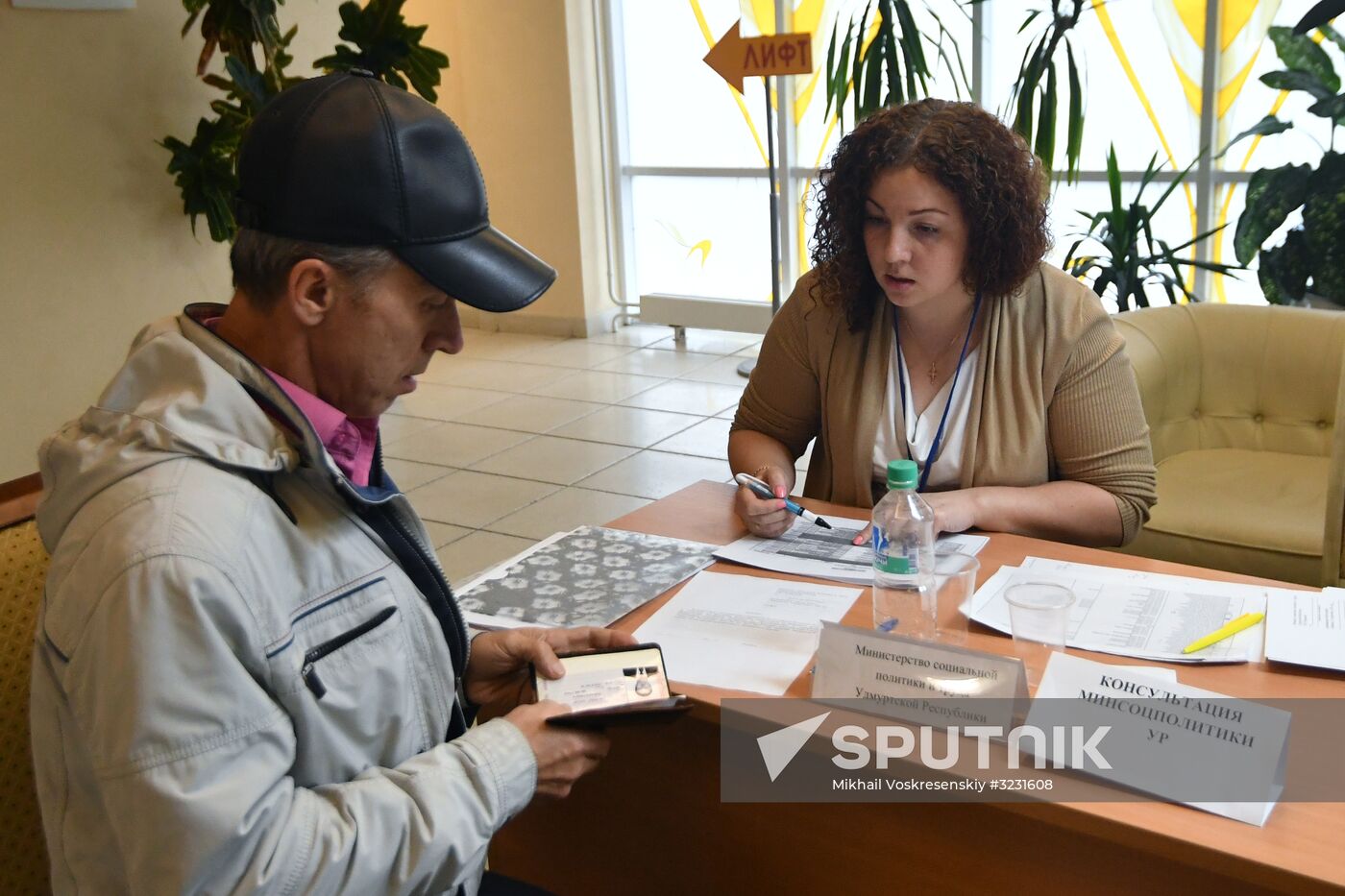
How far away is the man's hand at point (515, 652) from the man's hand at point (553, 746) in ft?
0.42

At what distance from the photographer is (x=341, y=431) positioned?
124cm

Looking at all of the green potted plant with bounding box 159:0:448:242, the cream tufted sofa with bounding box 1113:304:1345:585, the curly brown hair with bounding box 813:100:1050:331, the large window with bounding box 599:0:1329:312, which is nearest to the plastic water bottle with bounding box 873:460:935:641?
the curly brown hair with bounding box 813:100:1050:331

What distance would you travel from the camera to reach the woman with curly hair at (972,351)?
74.6 inches

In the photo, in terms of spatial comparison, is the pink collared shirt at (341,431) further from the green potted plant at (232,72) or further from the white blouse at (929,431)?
the green potted plant at (232,72)

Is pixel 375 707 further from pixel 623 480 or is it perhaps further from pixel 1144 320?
pixel 623 480

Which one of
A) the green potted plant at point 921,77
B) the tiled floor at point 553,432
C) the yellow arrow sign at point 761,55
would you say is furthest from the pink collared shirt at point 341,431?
the yellow arrow sign at point 761,55

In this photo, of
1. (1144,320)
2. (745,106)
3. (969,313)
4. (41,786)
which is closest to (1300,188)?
(1144,320)

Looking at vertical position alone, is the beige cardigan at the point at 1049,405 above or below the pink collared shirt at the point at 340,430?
below

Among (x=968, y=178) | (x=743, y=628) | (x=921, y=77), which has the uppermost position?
(x=921, y=77)

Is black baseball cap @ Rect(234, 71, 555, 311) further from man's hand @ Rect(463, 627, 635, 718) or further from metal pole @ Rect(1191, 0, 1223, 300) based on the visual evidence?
metal pole @ Rect(1191, 0, 1223, 300)

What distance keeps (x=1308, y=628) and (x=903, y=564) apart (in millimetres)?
473

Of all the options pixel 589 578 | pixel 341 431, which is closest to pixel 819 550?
pixel 589 578

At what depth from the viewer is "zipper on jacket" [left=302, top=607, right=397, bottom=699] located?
1.07 m

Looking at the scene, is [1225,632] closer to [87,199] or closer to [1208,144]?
[1208,144]
